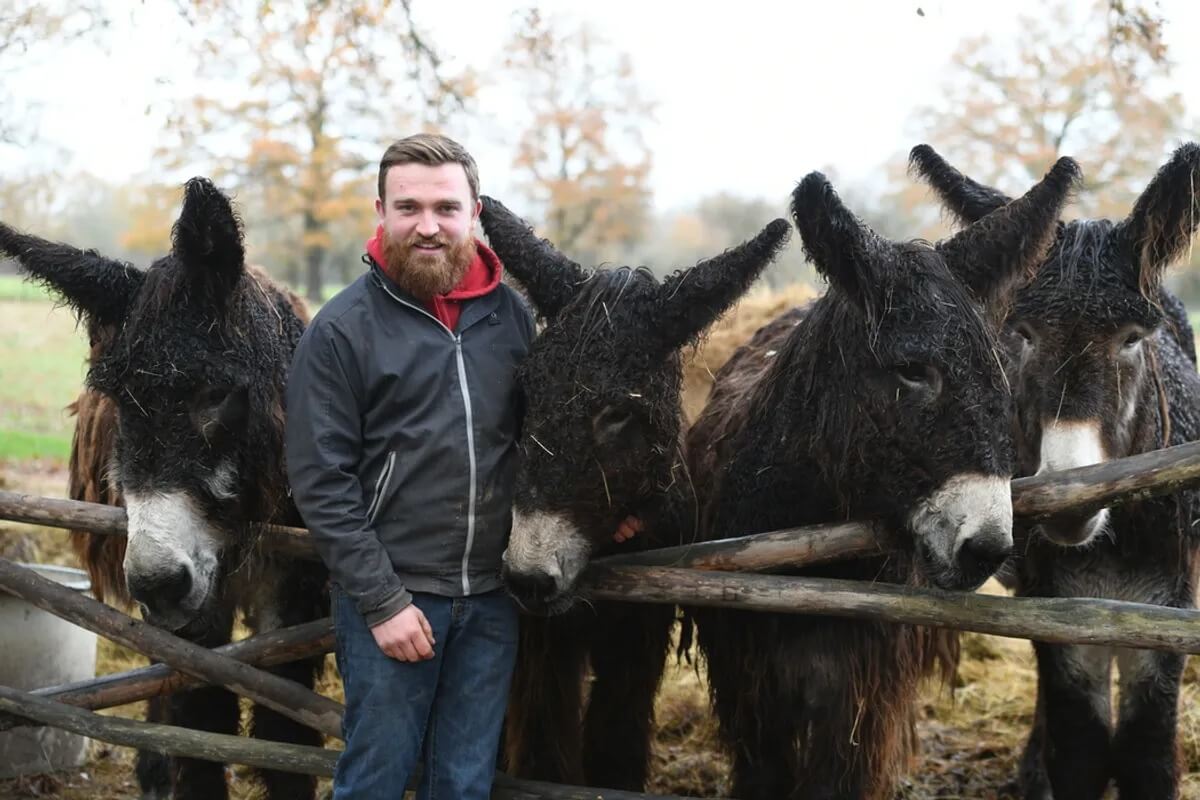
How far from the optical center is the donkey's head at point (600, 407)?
287 cm

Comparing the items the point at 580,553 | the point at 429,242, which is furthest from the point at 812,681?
the point at 429,242

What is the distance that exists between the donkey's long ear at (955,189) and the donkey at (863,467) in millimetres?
796

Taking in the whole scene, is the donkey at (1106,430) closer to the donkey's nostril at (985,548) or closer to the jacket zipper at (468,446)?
the donkey's nostril at (985,548)

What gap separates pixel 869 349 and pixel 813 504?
0.61 meters

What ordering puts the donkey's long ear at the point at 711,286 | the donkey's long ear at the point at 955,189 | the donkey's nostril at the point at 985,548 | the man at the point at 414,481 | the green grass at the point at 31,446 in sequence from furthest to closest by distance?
the green grass at the point at 31,446
the donkey's long ear at the point at 955,189
the donkey's long ear at the point at 711,286
the man at the point at 414,481
the donkey's nostril at the point at 985,548

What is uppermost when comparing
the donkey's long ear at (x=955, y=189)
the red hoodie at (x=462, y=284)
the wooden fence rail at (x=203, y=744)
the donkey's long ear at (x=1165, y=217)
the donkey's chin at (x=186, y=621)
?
the donkey's long ear at (x=955, y=189)

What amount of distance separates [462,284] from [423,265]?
0.52 ft

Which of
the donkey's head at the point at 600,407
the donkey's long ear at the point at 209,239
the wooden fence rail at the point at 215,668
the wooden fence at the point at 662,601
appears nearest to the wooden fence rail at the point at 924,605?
the wooden fence at the point at 662,601

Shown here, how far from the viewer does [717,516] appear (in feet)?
11.8

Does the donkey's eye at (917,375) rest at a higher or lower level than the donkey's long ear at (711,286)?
lower

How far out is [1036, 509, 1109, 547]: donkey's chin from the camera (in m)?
3.28

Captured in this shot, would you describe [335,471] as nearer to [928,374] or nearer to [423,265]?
[423,265]

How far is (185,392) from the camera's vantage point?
319cm

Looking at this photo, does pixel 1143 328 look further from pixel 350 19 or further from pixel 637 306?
pixel 350 19
